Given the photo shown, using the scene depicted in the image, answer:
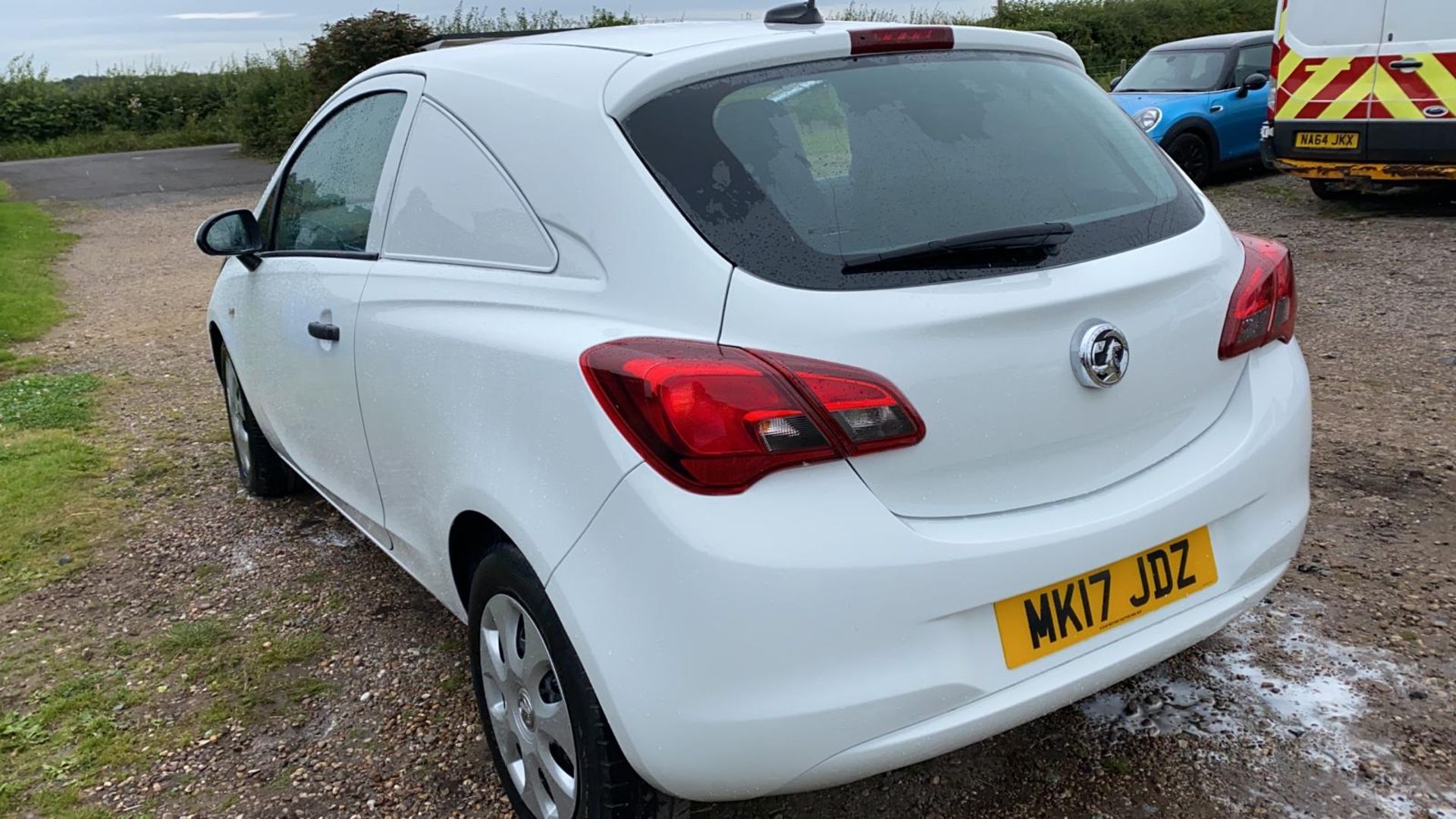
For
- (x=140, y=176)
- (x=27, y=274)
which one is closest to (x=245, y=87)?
(x=140, y=176)

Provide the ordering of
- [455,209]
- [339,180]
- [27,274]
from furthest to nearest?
1. [27,274]
2. [339,180]
3. [455,209]

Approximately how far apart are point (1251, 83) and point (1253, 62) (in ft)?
1.63

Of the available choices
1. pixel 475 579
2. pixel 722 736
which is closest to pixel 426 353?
pixel 475 579

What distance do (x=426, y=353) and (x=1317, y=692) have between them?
90.2 inches

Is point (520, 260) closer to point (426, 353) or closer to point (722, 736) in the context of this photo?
point (426, 353)

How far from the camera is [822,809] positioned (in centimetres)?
250

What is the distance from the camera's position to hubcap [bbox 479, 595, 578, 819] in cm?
219

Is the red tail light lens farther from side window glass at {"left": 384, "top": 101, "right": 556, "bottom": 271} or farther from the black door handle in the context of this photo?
the black door handle

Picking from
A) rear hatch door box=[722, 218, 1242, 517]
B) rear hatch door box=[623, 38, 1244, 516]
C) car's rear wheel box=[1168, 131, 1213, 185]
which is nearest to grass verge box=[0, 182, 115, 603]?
rear hatch door box=[623, 38, 1244, 516]

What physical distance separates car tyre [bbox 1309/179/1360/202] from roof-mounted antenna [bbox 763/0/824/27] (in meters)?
9.02

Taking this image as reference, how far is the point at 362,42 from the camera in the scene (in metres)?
20.1

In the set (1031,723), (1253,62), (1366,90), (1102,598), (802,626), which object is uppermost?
(802,626)

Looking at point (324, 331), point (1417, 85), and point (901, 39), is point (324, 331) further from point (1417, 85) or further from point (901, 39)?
point (1417, 85)

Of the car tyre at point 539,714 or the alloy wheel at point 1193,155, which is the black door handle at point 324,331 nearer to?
the car tyre at point 539,714
